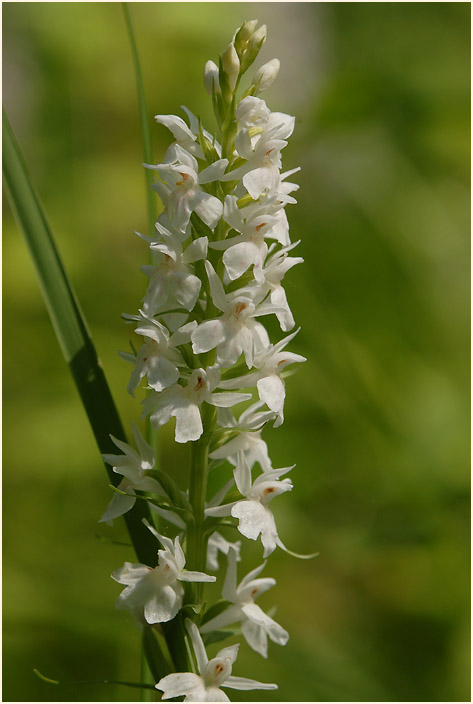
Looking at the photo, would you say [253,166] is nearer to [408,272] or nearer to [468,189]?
[408,272]

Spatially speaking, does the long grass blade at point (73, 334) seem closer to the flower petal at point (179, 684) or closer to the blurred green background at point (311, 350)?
the flower petal at point (179, 684)

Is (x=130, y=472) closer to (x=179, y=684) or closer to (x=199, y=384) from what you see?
(x=199, y=384)

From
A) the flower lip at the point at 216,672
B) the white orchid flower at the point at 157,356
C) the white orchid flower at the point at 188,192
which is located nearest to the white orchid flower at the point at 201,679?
the flower lip at the point at 216,672

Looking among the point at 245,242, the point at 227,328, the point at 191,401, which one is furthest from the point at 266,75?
the point at 191,401

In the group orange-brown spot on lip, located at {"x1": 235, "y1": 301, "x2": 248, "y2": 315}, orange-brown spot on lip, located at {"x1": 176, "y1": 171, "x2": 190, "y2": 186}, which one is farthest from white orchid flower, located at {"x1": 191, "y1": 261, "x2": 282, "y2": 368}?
orange-brown spot on lip, located at {"x1": 176, "y1": 171, "x2": 190, "y2": 186}

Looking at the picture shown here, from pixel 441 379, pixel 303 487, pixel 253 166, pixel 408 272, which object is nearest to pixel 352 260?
pixel 408 272

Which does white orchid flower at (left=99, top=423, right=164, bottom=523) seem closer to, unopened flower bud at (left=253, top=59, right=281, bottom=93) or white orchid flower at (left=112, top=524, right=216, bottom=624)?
white orchid flower at (left=112, top=524, right=216, bottom=624)

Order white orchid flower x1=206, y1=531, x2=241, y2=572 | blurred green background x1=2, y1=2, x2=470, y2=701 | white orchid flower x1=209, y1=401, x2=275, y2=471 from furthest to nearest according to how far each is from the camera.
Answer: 1. blurred green background x1=2, y1=2, x2=470, y2=701
2. white orchid flower x1=206, y1=531, x2=241, y2=572
3. white orchid flower x1=209, y1=401, x2=275, y2=471
